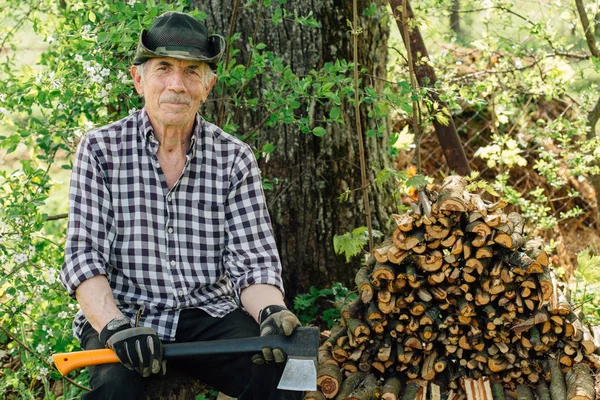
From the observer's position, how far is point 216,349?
242 centimetres

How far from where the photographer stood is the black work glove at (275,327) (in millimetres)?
2430

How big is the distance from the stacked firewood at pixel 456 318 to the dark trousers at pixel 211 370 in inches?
17.0

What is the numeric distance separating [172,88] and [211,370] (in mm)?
1075

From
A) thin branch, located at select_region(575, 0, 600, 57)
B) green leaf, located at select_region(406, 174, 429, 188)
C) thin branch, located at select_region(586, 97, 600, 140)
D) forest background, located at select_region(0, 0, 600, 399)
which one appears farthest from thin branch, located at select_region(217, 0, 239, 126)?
thin branch, located at select_region(586, 97, 600, 140)

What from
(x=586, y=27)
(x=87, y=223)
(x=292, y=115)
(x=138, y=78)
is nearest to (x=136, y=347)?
(x=87, y=223)

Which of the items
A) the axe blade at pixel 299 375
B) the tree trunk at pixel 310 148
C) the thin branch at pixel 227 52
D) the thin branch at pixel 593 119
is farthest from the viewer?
the thin branch at pixel 593 119

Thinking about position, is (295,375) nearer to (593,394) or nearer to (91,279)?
(91,279)

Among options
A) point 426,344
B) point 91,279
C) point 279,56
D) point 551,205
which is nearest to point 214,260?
point 91,279

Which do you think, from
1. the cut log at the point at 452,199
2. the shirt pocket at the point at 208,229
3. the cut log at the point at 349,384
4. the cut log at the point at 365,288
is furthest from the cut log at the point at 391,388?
the shirt pocket at the point at 208,229

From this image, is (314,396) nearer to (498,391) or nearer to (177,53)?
(498,391)

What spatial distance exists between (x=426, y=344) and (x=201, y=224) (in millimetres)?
1078

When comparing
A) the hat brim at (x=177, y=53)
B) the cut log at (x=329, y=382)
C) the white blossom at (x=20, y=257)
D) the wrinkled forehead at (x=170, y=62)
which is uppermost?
the hat brim at (x=177, y=53)

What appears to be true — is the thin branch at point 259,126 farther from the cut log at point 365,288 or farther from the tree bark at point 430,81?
the cut log at point 365,288

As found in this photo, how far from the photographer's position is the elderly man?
2.59 m
